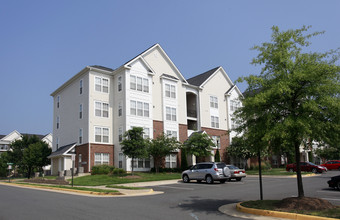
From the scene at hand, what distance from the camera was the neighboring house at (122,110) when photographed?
113ft

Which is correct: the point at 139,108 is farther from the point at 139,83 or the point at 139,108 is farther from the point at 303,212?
the point at 303,212

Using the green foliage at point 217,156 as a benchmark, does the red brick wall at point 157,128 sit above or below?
above

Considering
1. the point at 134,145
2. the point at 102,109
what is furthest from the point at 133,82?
the point at 134,145

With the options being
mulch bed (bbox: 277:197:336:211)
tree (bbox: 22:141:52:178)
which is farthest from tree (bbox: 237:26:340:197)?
tree (bbox: 22:141:52:178)

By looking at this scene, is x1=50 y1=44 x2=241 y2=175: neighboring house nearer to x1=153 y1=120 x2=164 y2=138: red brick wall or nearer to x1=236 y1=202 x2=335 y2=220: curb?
x1=153 y1=120 x2=164 y2=138: red brick wall

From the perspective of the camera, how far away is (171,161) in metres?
38.0

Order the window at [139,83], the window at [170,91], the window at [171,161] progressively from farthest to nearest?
the window at [170,91], the window at [171,161], the window at [139,83]

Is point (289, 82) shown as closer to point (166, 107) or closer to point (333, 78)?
point (333, 78)

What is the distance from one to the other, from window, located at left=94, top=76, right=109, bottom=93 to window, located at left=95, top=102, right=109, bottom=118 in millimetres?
1658

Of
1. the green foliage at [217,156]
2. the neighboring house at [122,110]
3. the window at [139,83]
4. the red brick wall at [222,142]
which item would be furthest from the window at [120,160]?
the green foliage at [217,156]

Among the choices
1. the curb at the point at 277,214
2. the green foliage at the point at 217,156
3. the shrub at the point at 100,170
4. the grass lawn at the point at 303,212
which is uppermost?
the green foliage at the point at 217,156

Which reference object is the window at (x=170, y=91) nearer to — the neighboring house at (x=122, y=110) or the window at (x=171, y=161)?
the neighboring house at (x=122, y=110)

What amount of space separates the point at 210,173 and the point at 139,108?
48.2 feet

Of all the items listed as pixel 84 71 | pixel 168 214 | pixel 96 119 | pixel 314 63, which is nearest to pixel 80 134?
pixel 96 119
